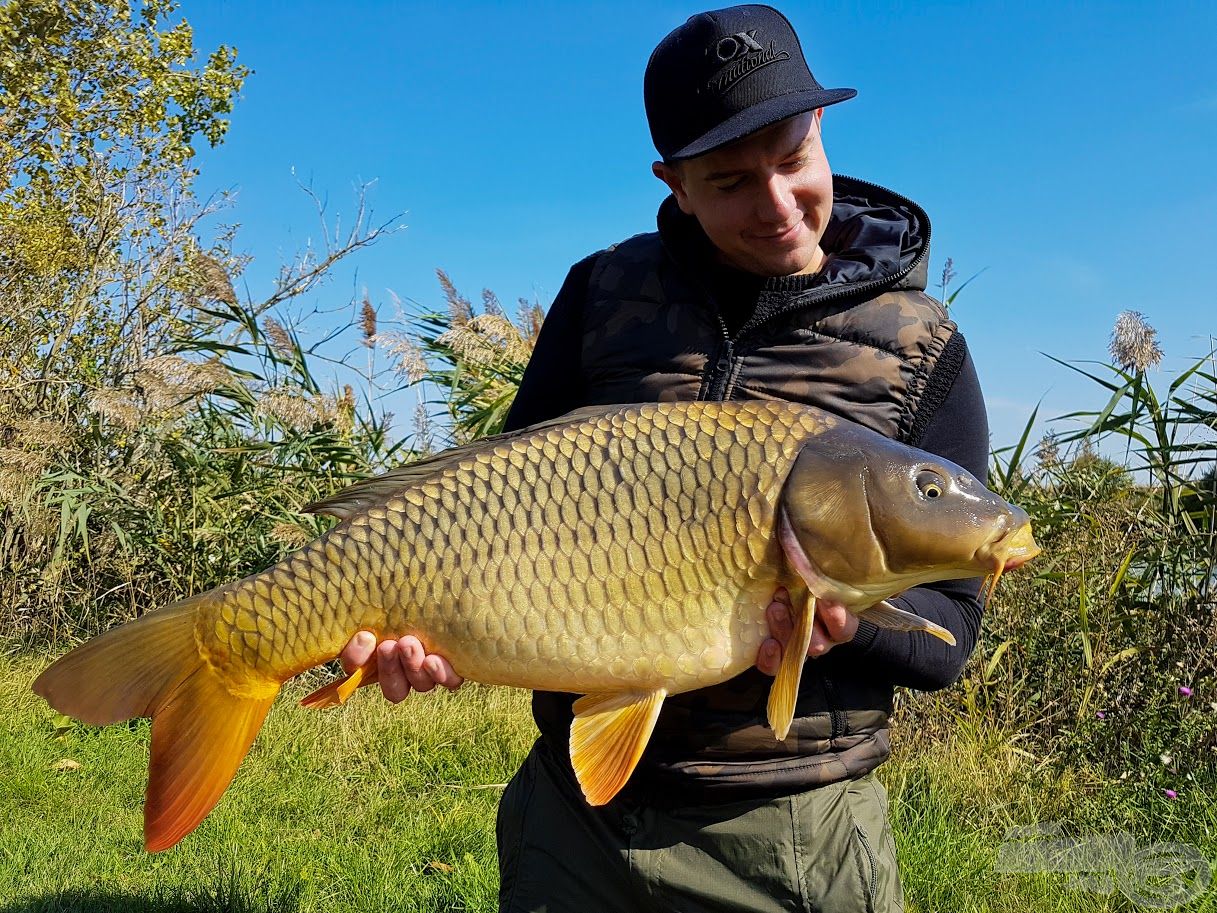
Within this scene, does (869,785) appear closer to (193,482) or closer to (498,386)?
(498,386)

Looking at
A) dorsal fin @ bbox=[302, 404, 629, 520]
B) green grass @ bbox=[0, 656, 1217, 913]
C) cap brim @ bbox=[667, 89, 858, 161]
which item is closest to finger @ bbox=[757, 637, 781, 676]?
dorsal fin @ bbox=[302, 404, 629, 520]

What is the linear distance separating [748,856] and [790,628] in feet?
1.11

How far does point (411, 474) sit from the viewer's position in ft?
4.83

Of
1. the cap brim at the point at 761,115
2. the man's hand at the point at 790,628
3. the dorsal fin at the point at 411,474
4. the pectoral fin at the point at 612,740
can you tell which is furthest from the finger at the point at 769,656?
the cap brim at the point at 761,115

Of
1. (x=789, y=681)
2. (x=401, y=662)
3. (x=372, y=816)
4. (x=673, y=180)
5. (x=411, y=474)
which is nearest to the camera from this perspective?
(x=789, y=681)

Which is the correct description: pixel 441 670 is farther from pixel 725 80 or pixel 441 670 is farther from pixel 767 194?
pixel 725 80

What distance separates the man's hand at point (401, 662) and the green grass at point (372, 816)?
1302 mm

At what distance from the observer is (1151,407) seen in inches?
132

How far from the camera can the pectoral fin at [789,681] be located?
1.27 metres

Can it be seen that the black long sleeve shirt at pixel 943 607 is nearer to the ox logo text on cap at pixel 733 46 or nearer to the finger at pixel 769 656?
the finger at pixel 769 656

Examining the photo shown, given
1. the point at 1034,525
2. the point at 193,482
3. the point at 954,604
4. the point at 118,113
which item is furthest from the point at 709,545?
the point at 118,113

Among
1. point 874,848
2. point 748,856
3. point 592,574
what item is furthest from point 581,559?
point 874,848

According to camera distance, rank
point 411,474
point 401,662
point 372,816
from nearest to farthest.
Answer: point 401,662, point 411,474, point 372,816

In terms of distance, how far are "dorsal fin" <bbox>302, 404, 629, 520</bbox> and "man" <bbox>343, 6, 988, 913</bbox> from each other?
A: 0.16 m
